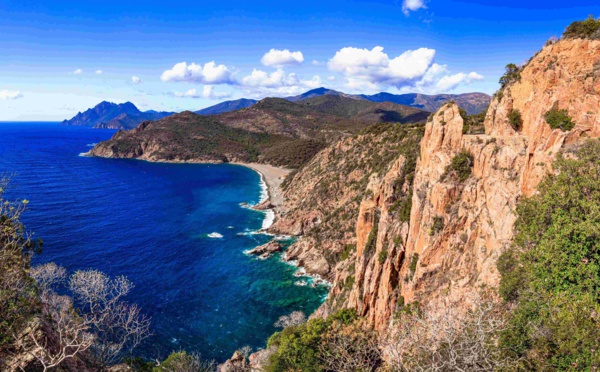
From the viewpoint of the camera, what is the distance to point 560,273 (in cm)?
1920

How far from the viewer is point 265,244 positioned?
83000 millimetres

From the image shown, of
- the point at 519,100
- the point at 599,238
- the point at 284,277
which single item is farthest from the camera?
the point at 284,277

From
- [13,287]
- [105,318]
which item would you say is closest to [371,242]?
[105,318]

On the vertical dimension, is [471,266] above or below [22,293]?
below

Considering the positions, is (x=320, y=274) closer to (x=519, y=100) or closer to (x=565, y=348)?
(x=519, y=100)

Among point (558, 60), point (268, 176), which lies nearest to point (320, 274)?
point (558, 60)

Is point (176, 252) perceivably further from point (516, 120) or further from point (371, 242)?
point (516, 120)

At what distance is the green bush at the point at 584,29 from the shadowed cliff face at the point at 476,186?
90 cm

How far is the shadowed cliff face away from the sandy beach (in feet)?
272

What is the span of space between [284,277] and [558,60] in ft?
187

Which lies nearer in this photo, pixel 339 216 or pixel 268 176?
pixel 339 216

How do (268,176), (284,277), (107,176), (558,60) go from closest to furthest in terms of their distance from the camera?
1. (558,60)
2. (284,277)
3. (107,176)
4. (268,176)

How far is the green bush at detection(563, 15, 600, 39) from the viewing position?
2730 cm

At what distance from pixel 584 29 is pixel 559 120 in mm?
10025
